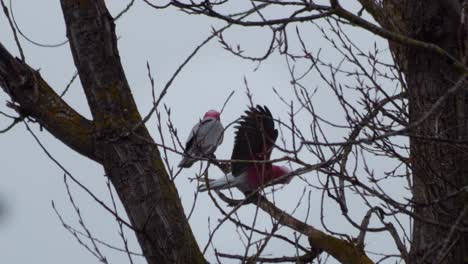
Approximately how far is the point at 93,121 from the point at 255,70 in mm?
1058

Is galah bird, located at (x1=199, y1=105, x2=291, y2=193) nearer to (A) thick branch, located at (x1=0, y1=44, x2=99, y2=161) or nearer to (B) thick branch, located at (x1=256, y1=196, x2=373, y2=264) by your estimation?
(B) thick branch, located at (x1=256, y1=196, x2=373, y2=264)

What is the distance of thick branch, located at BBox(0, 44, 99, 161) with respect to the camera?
3.57 meters

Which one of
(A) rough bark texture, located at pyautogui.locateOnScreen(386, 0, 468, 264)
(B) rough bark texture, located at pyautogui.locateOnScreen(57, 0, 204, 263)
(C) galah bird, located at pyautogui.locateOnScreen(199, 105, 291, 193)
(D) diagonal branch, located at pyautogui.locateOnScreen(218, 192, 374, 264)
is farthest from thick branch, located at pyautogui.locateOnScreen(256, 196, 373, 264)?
(C) galah bird, located at pyautogui.locateOnScreen(199, 105, 291, 193)

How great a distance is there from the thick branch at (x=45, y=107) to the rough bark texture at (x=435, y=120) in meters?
1.70

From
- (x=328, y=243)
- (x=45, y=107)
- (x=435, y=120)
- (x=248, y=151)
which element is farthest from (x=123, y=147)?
(x=248, y=151)

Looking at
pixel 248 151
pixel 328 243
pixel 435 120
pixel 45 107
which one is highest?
pixel 248 151

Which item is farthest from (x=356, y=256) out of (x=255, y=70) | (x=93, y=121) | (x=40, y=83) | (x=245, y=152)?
(x=245, y=152)

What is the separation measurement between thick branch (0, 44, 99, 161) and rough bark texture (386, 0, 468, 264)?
1702 mm

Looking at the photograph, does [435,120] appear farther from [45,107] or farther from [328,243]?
[45,107]

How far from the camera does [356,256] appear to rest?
166 inches

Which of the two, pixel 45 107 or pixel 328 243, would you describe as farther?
pixel 328 243

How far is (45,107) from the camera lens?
3656mm

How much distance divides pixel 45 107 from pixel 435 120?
78.0 inches

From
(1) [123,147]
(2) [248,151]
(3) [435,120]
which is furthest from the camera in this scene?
(2) [248,151]
